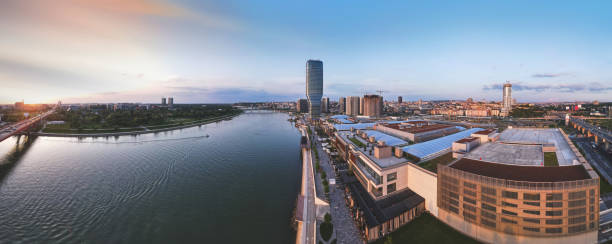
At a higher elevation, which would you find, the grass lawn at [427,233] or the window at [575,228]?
the window at [575,228]

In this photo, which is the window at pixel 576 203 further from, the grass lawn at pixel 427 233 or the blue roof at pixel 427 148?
the blue roof at pixel 427 148

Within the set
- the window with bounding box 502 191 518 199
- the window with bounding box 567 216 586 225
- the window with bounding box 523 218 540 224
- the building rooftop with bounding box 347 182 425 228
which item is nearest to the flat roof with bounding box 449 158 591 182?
the window with bounding box 502 191 518 199

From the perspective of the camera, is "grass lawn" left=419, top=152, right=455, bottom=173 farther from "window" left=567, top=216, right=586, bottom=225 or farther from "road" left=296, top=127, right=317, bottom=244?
"road" left=296, top=127, right=317, bottom=244

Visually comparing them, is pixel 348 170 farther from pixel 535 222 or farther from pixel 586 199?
pixel 586 199

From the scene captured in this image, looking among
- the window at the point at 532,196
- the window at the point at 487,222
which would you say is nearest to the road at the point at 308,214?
the window at the point at 487,222

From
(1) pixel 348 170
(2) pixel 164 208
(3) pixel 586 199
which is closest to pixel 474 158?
(3) pixel 586 199

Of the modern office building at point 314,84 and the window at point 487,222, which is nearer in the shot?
the window at point 487,222

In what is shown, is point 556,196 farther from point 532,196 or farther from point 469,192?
point 469,192

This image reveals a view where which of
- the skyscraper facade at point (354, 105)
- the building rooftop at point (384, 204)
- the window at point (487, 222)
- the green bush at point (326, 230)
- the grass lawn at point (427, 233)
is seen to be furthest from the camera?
the skyscraper facade at point (354, 105)
